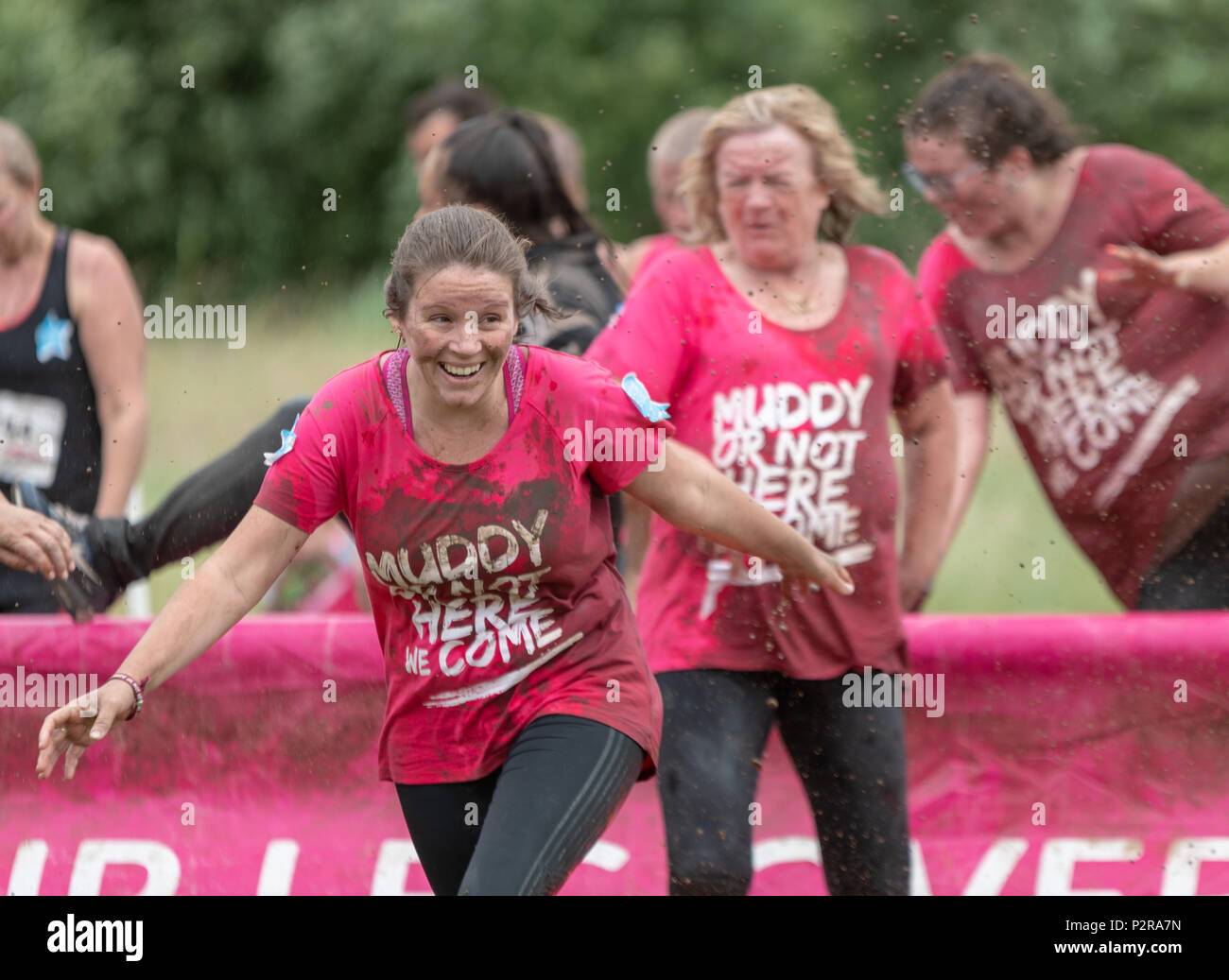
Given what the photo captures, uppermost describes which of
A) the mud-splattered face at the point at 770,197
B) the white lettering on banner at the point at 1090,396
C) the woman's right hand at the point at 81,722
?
the mud-splattered face at the point at 770,197

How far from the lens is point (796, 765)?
4.56m

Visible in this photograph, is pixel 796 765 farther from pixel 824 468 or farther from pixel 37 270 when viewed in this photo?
pixel 37 270

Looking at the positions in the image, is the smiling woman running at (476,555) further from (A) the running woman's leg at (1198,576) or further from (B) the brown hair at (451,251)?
(A) the running woman's leg at (1198,576)

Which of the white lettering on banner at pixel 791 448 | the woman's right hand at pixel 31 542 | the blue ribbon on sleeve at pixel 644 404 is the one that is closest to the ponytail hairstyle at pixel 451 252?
the blue ribbon on sleeve at pixel 644 404

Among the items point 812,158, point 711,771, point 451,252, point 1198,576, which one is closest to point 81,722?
point 451,252

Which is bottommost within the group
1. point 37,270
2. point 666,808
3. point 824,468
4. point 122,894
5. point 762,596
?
point 122,894

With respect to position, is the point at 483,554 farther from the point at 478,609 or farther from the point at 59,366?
the point at 59,366

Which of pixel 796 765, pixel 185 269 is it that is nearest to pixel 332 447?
pixel 796 765

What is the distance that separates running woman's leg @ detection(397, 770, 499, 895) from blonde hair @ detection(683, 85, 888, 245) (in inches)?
70.4

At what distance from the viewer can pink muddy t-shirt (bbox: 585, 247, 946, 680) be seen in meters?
4.43

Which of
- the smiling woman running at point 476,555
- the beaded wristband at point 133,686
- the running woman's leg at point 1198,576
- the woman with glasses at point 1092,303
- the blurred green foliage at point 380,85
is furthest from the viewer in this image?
the blurred green foliage at point 380,85

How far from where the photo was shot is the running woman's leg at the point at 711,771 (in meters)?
4.30

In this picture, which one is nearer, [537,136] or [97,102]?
[537,136]
